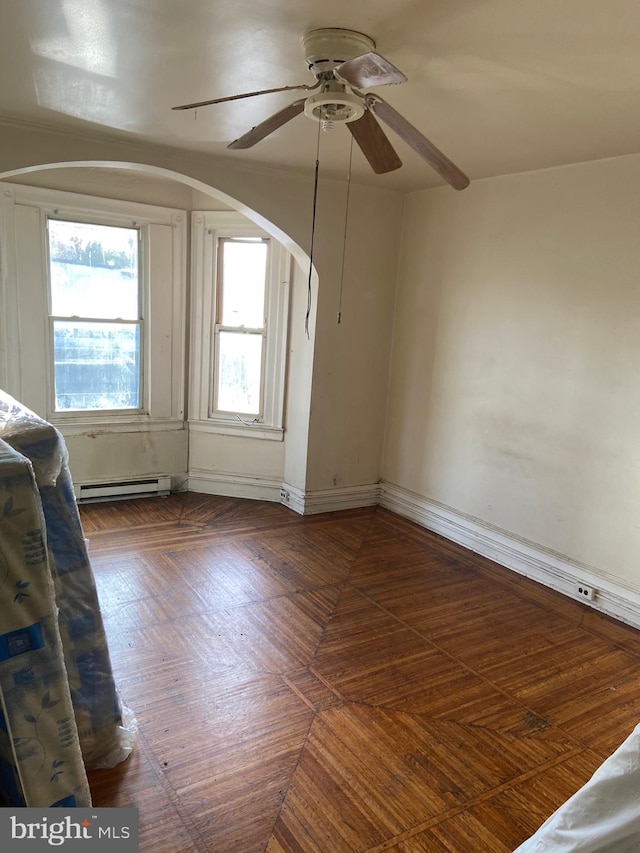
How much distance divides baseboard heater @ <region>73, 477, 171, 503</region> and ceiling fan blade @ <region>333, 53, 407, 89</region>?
3.82 m

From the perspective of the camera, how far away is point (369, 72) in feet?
5.76

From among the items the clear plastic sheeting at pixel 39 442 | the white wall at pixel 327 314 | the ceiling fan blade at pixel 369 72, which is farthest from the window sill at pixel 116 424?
the ceiling fan blade at pixel 369 72

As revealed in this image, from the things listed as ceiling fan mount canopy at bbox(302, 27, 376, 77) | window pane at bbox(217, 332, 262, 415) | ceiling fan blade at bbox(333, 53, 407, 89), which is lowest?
window pane at bbox(217, 332, 262, 415)

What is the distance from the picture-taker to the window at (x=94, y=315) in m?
4.43

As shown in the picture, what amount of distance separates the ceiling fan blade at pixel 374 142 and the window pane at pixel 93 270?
9.16 feet

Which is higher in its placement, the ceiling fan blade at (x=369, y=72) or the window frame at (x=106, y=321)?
the ceiling fan blade at (x=369, y=72)

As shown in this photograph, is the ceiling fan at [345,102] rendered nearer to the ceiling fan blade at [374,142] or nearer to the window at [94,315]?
the ceiling fan blade at [374,142]

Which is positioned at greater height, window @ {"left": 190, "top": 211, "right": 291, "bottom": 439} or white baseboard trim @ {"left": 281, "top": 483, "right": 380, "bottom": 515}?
window @ {"left": 190, "top": 211, "right": 291, "bottom": 439}

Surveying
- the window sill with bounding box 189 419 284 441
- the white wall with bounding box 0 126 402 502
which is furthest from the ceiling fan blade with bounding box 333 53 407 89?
the window sill with bounding box 189 419 284 441

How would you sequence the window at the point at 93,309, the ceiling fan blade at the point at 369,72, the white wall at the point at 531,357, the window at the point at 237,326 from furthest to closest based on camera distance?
the window at the point at 237,326 → the window at the point at 93,309 → the white wall at the point at 531,357 → the ceiling fan blade at the point at 369,72

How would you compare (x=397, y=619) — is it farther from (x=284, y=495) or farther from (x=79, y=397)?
(x=79, y=397)

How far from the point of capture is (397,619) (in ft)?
10.6

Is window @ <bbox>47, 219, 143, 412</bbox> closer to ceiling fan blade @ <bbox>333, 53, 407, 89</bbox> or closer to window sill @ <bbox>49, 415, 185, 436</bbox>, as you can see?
window sill @ <bbox>49, 415, 185, 436</bbox>

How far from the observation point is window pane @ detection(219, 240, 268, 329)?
477 centimetres
